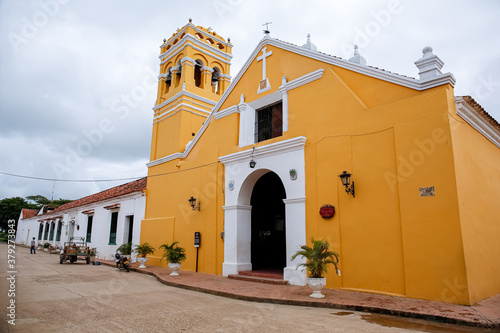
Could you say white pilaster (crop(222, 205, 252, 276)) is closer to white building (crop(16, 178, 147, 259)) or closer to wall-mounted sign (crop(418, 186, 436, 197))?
wall-mounted sign (crop(418, 186, 436, 197))

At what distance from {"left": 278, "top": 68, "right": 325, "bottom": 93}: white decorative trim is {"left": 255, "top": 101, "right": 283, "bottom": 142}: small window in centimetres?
79

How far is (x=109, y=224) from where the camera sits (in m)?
18.7

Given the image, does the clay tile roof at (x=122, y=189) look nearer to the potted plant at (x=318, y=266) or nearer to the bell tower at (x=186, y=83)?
the bell tower at (x=186, y=83)

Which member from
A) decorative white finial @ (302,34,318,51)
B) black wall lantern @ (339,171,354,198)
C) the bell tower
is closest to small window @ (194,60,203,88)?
the bell tower

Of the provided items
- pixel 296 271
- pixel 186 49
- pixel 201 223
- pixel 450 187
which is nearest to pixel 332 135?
pixel 450 187

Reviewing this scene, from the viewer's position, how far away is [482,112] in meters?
7.75

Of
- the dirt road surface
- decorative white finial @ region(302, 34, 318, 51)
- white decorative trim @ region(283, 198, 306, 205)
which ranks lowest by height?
the dirt road surface

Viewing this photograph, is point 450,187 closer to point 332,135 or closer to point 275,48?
point 332,135

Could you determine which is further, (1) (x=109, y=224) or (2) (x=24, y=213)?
(2) (x=24, y=213)

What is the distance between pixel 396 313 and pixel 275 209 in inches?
274

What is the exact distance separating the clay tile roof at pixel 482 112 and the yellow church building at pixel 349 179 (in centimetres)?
3

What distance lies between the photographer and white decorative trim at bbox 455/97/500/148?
7.08 meters

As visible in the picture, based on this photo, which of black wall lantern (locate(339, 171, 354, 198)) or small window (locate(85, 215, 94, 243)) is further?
small window (locate(85, 215, 94, 243))

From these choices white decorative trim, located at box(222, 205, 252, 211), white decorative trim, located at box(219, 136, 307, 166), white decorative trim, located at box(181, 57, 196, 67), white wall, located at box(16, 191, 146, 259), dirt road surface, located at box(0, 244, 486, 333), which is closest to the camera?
dirt road surface, located at box(0, 244, 486, 333)
